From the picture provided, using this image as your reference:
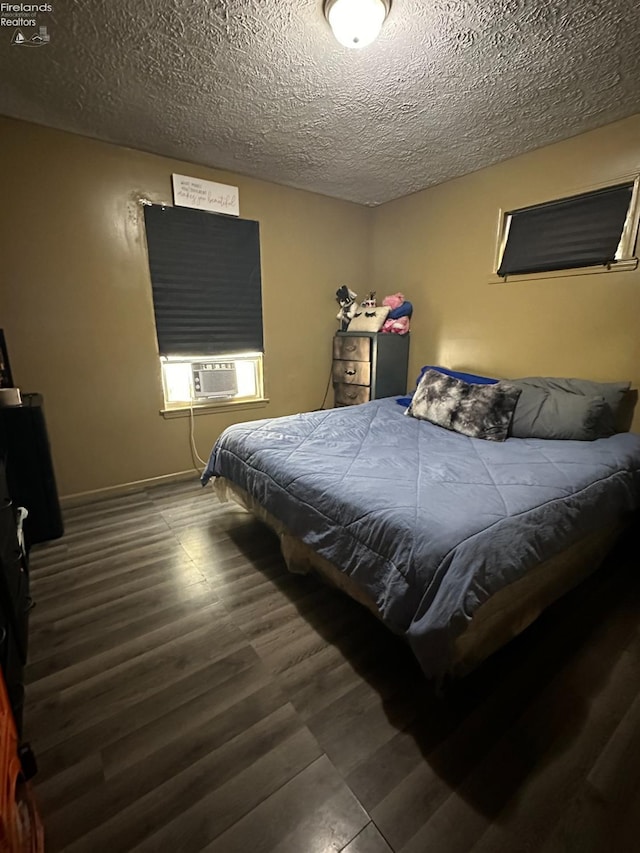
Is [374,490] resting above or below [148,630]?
above

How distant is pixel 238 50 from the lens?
1598 mm

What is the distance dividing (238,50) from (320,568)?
2376 millimetres

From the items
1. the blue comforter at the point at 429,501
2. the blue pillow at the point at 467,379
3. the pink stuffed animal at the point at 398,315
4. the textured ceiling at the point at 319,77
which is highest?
the textured ceiling at the point at 319,77

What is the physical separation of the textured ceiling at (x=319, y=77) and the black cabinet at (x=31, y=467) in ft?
5.45

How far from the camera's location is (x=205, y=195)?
2.82 m

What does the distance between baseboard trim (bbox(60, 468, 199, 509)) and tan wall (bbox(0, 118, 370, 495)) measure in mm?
46

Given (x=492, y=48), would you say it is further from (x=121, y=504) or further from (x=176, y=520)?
(x=121, y=504)

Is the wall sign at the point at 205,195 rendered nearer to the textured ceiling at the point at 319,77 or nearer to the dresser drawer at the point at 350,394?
the textured ceiling at the point at 319,77

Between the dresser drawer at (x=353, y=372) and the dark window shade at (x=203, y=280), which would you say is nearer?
the dark window shade at (x=203, y=280)

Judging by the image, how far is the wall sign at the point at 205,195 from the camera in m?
2.71

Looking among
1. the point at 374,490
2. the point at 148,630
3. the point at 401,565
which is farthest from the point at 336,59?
the point at 148,630

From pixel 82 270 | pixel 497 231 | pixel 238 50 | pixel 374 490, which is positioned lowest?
pixel 374 490

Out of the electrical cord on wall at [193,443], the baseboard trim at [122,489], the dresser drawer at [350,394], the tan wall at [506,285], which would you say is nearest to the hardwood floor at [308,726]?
the baseboard trim at [122,489]

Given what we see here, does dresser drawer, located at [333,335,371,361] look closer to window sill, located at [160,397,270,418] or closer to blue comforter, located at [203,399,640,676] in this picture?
window sill, located at [160,397,270,418]
